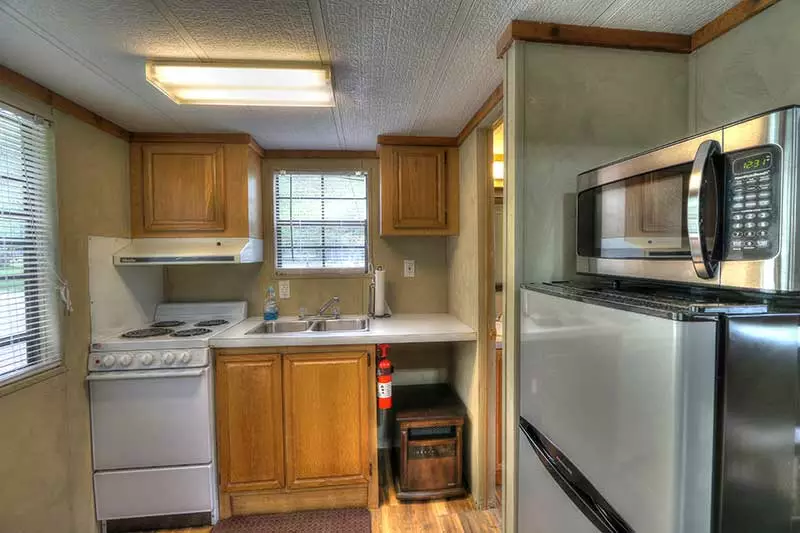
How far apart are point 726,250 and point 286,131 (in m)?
2.12

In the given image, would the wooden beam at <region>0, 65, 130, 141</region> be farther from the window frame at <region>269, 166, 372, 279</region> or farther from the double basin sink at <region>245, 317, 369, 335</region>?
the double basin sink at <region>245, 317, 369, 335</region>

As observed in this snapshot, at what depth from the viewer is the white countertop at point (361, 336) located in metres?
1.96

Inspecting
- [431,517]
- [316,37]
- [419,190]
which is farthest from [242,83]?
[431,517]

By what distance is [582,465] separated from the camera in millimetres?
841

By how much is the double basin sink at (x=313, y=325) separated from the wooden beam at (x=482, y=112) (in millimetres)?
1326

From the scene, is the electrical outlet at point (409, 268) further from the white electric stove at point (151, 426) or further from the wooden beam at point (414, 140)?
the white electric stove at point (151, 426)

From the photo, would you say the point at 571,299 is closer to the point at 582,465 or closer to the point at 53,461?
the point at 582,465

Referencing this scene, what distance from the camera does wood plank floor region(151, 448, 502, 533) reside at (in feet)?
6.29

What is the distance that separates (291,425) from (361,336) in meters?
0.62

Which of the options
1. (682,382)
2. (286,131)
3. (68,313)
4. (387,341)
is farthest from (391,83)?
(68,313)

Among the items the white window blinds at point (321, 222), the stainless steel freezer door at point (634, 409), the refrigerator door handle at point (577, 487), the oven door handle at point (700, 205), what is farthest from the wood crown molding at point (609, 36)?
the white window blinds at point (321, 222)

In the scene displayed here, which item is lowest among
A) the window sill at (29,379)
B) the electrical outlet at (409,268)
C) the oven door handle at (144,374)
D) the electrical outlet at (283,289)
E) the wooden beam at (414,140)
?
the oven door handle at (144,374)

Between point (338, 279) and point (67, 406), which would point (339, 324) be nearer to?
point (338, 279)

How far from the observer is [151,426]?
6.18 ft
